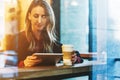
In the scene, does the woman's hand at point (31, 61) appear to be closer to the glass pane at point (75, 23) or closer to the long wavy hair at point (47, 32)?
the long wavy hair at point (47, 32)

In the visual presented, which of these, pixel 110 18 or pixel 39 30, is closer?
pixel 39 30

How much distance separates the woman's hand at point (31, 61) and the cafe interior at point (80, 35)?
0.10 ft

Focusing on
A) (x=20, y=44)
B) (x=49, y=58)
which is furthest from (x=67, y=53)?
(x=20, y=44)

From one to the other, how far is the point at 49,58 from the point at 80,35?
12.9 inches

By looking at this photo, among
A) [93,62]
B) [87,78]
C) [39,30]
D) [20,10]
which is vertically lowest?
[87,78]

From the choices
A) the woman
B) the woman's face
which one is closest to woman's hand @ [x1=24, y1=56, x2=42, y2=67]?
the woman

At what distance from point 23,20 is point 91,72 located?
27.5 inches

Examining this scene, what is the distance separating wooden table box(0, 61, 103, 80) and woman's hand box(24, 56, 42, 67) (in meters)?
0.03

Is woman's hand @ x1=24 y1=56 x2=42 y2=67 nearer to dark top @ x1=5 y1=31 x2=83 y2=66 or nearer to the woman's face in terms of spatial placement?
dark top @ x1=5 y1=31 x2=83 y2=66

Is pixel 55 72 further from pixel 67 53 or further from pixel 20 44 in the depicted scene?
pixel 20 44

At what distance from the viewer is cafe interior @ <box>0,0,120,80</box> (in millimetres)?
1377

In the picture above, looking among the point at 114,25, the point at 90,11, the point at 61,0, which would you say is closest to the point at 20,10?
the point at 61,0

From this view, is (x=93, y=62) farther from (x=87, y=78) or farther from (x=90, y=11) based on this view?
(x=90, y=11)

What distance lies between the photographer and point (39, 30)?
1509 millimetres
